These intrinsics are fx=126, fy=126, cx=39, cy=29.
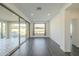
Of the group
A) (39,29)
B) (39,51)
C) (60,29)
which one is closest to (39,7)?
(60,29)

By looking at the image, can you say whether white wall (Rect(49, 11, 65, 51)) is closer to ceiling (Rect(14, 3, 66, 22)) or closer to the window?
ceiling (Rect(14, 3, 66, 22))

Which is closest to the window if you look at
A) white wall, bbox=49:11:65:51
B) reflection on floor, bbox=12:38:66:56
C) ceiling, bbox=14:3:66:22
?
white wall, bbox=49:11:65:51

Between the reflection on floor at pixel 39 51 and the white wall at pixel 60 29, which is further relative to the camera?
the white wall at pixel 60 29

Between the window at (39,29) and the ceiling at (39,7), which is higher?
the ceiling at (39,7)

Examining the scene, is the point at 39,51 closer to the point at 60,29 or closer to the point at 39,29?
the point at 60,29

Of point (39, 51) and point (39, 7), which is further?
point (39, 7)

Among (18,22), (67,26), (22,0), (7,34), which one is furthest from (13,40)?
(22,0)

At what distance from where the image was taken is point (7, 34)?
31.6 ft

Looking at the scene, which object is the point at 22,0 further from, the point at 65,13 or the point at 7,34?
the point at 7,34

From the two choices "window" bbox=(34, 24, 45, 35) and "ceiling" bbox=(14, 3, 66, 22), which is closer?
"ceiling" bbox=(14, 3, 66, 22)

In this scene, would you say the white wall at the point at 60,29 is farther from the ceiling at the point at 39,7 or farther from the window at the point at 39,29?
the window at the point at 39,29

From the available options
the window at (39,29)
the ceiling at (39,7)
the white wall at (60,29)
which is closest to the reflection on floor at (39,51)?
the white wall at (60,29)

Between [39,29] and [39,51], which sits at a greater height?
[39,29]

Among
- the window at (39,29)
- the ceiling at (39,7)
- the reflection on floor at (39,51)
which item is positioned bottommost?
the reflection on floor at (39,51)
